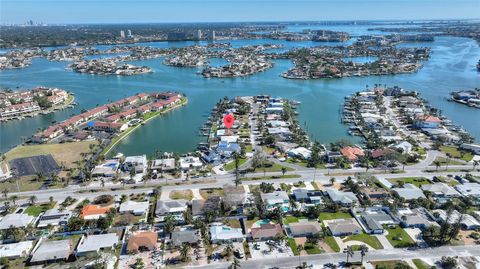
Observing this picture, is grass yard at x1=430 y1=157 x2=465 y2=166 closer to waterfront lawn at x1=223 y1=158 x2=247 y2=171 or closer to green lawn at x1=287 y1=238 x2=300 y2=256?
waterfront lawn at x1=223 y1=158 x2=247 y2=171

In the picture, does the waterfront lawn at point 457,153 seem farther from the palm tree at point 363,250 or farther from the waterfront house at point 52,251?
the waterfront house at point 52,251

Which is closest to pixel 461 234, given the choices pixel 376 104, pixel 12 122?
pixel 376 104

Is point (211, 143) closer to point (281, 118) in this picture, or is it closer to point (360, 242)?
point (281, 118)

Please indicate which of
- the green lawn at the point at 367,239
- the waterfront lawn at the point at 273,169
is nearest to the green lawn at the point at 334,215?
the green lawn at the point at 367,239

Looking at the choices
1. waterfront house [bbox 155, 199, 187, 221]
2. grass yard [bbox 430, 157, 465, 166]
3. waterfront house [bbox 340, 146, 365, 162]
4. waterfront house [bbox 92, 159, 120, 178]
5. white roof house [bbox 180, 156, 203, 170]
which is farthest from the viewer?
waterfront house [bbox 340, 146, 365, 162]

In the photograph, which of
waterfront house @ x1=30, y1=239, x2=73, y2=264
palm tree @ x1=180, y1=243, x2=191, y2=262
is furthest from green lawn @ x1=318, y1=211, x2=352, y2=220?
waterfront house @ x1=30, y1=239, x2=73, y2=264
